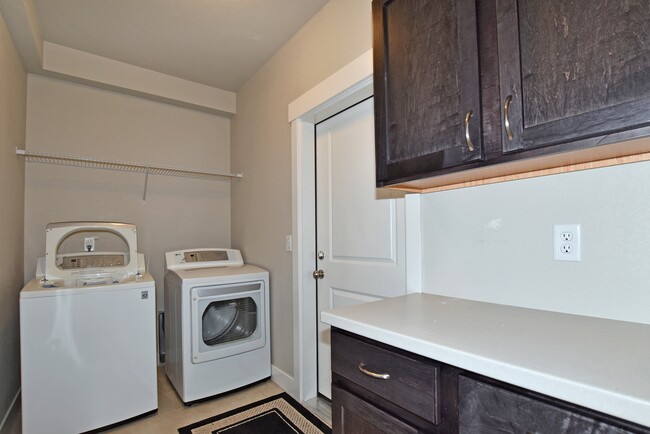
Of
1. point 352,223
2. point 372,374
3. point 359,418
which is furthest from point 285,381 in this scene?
point 372,374

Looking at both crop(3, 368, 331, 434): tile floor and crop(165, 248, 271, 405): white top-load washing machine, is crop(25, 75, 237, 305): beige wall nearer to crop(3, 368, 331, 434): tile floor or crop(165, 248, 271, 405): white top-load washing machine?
crop(165, 248, 271, 405): white top-load washing machine

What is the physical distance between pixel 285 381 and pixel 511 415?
2.01 meters

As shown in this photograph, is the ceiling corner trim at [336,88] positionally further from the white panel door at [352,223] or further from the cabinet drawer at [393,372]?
the cabinet drawer at [393,372]

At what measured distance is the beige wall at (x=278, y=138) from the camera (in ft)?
6.28

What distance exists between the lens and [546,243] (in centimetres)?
111

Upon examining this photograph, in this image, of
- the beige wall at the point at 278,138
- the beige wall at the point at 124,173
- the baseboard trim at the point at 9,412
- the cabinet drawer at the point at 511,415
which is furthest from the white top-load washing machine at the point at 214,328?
the cabinet drawer at the point at 511,415

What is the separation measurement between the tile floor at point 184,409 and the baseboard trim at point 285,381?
36 mm

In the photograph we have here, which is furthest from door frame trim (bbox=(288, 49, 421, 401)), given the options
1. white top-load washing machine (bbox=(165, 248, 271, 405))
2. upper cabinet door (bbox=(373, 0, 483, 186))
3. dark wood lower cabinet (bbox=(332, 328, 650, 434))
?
dark wood lower cabinet (bbox=(332, 328, 650, 434))

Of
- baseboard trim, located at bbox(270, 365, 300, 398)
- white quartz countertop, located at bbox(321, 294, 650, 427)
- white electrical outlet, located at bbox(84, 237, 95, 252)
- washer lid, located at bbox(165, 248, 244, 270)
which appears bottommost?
baseboard trim, located at bbox(270, 365, 300, 398)

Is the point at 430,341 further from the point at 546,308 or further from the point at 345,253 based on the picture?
the point at 345,253

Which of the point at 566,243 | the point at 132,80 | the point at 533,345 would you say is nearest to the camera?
the point at 533,345

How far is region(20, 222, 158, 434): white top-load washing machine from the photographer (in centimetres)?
179

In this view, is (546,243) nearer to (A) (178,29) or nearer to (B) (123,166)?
(A) (178,29)

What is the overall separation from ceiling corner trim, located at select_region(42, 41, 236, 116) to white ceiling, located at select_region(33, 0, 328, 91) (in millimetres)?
67
